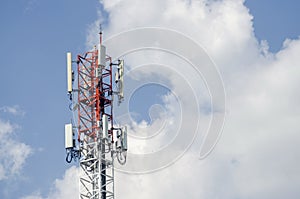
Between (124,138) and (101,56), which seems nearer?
(101,56)

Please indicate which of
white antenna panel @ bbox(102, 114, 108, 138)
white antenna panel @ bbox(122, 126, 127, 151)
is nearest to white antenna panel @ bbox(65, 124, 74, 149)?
white antenna panel @ bbox(102, 114, 108, 138)

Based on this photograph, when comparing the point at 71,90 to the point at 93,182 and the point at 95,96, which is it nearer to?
the point at 95,96

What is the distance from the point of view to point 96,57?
95.6m

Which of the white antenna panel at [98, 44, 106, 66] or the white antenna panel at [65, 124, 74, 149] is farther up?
the white antenna panel at [98, 44, 106, 66]

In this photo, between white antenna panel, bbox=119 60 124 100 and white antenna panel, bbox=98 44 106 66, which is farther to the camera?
white antenna panel, bbox=119 60 124 100

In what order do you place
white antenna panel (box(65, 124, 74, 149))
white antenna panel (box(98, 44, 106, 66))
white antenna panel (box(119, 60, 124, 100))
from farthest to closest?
white antenna panel (box(119, 60, 124, 100)) < white antenna panel (box(98, 44, 106, 66)) < white antenna panel (box(65, 124, 74, 149))

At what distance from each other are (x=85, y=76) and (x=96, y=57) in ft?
7.68

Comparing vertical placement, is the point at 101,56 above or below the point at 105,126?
above

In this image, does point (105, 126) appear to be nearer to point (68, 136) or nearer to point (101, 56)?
point (68, 136)

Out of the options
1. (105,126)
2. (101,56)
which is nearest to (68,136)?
(105,126)

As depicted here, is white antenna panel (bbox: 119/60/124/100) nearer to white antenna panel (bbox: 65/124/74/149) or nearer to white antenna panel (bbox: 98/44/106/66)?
white antenna panel (bbox: 98/44/106/66)

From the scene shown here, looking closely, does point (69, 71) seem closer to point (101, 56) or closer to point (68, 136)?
point (101, 56)

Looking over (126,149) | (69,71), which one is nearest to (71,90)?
(69,71)

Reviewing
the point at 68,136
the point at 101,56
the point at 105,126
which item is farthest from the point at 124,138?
the point at 101,56
